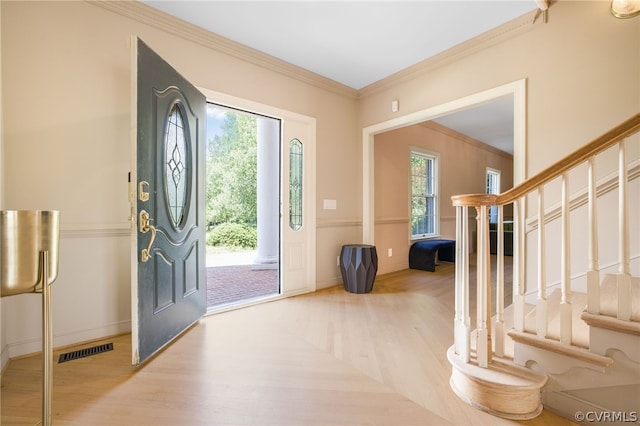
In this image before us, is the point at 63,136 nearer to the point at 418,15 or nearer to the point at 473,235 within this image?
the point at 418,15

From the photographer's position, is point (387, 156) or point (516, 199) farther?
point (387, 156)

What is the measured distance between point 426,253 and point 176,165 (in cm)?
403

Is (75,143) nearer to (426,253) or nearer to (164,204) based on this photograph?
(164,204)

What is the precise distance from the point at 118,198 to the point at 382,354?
2383mm

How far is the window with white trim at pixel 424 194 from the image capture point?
537 centimetres

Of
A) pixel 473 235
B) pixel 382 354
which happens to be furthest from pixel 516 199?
pixel 473 235

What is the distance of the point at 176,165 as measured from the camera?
2318 millimetres

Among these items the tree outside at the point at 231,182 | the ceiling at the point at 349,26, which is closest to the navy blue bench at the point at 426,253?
the ceiling at the point at 349,26

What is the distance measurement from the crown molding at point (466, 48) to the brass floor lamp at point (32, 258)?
A: 140 inches

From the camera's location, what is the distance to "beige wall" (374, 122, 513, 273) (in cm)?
455

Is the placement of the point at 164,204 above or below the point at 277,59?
below

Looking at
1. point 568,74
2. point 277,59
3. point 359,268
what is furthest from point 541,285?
point 277,59

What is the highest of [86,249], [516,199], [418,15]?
[418,15]

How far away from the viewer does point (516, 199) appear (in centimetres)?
Result: 155
